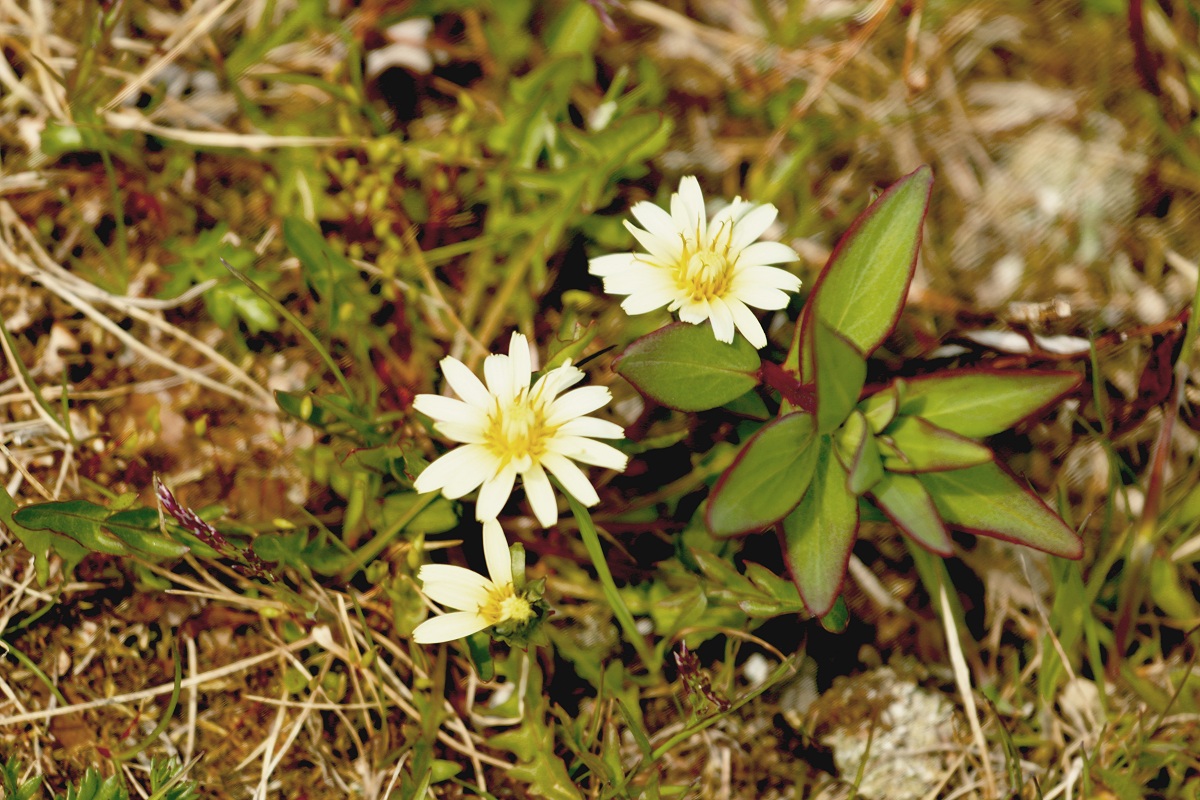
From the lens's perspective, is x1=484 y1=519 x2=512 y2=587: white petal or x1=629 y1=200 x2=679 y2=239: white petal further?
x1=629 y1=200 x2=679 y2=239: white petal

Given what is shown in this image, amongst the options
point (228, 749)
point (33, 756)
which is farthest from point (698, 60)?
point (33, 756)

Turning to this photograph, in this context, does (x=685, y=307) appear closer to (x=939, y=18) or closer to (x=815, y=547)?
(x=815, y=547)


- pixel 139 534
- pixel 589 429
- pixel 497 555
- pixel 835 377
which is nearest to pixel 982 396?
pixel 835 377

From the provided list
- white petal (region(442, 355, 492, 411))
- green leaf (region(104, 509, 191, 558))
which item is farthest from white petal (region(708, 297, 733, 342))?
green leaf (region(104, 509, 191, 558))

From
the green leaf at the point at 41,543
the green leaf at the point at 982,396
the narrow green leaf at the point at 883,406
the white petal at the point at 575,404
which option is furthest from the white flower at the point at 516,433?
the green leaf at the point at 41,543

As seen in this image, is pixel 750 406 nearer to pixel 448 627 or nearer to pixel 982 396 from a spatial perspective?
pixel 982 396

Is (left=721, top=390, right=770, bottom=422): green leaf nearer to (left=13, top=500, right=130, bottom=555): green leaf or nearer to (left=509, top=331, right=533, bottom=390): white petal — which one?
(left=509, top=331, right=533, bottom=390): white petal
